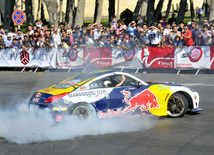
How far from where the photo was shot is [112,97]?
32.6ft

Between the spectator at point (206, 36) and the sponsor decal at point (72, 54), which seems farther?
the sponsor decal at point (72, 54)

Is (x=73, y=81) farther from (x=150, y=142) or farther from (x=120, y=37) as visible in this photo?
(x=120, y=37)

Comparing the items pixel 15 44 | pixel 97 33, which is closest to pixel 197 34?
pixel 97 33

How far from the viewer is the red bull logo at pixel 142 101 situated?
10133mm

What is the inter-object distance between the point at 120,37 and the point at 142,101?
11350mm

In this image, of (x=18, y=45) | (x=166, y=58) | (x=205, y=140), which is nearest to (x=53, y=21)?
(x=18, y=45)

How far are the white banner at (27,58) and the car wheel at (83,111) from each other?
13237mm

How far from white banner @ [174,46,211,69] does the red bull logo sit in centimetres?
1012

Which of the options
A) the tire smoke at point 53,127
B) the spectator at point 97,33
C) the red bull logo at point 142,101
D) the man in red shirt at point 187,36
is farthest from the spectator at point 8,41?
the red bull logo at point 142,101

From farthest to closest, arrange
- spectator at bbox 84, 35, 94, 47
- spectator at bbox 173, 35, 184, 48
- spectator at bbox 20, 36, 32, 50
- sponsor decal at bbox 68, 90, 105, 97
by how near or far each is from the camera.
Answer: spectator at bbox 20, 36, 32, 50 → spectator at bbox 84, 35, 94, 47 → spectator at bbox 173, 35, 184, 48 → sponsor decal at bbox 68, 90, 105, 97

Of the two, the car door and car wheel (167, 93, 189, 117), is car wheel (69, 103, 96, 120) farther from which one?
car wheel (167, 93, 189, 117)

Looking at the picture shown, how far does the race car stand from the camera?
9.52 meters

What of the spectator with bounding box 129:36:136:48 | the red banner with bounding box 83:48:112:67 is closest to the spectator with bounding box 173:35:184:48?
the spectator with bounding box 129:36:136:48

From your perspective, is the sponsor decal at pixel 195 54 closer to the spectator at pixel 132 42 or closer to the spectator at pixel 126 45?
the spectator at pixel 132 42
